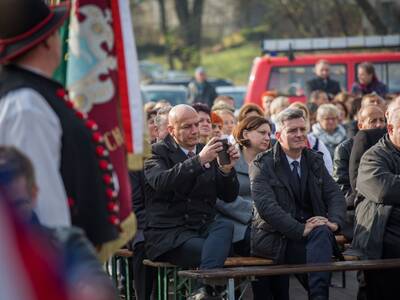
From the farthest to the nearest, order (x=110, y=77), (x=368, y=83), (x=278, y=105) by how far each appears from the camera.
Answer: (x=368, y=83)
(x=278, y=105)
(x=110, y=77)

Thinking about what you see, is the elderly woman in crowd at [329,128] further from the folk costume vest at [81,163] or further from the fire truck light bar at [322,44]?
the folk costume vest at [81,163]

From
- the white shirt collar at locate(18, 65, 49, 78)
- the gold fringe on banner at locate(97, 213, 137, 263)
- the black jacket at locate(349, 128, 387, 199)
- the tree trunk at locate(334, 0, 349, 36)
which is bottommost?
the tree trunk at locate(334, 0, 349, 36)

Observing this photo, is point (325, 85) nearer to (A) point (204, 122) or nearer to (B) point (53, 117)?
(A) point (204, 122)

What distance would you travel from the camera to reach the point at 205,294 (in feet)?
27.6

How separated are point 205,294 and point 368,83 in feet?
33.9

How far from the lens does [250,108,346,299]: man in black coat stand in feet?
28.8

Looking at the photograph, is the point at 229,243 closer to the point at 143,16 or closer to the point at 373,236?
the point at 373,236

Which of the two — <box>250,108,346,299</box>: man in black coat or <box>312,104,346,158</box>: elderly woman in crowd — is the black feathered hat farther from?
<box>312,104,346,158</box>: elderly woman in crowd

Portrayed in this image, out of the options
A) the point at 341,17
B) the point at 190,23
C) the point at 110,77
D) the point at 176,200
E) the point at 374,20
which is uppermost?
the point at 110,77

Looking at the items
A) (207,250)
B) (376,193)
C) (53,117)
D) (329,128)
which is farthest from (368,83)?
(53,117)

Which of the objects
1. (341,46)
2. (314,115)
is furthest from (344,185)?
(341,46)

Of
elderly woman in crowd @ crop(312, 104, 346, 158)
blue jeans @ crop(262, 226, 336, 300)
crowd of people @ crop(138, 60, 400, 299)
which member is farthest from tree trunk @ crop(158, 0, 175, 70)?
blue jeans @ crop(262, 226, 336, 300)

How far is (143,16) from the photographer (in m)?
49.5

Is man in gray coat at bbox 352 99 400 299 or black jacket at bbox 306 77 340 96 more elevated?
man in gray coat at bbox 352 99 400 299
